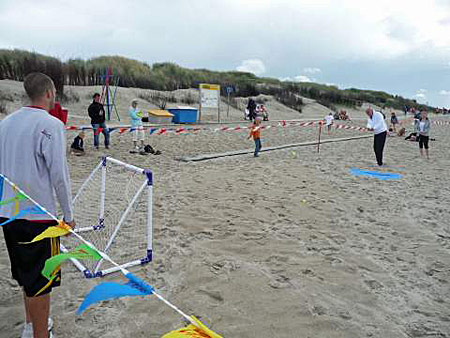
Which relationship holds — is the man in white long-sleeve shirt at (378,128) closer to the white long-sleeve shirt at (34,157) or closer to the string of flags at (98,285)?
Answer: the string of flags at (98,285)

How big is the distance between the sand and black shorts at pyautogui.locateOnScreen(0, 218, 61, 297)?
69 cm

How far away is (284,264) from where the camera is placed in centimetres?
401

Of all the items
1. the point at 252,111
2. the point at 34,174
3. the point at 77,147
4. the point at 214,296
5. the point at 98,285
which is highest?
the point at 252,111

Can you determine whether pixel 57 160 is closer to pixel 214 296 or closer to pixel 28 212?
pixel 28 212

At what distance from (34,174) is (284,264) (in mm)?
2715

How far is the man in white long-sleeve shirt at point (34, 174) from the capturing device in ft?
7.39

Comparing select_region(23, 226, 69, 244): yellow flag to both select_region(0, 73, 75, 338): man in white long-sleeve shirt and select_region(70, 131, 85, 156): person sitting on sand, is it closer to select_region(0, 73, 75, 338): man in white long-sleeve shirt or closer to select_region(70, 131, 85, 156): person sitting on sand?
select_region(0, 73, 75, 338): man in white long-sleeve shirt

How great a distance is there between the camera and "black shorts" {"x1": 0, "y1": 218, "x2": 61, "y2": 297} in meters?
2.31

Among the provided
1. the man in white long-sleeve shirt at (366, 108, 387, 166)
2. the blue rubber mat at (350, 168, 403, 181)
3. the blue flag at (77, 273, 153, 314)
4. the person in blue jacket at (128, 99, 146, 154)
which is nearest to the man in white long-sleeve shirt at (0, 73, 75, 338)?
the blue flag at (77, 273, 153, 314)

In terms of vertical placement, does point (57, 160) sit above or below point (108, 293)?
above

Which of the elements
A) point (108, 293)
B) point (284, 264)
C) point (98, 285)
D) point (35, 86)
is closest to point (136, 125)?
point (284, 264)

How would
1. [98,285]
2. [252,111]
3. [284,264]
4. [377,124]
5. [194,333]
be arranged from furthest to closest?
[252,111]
[377,124]
[284,264]
[98,285]
[194,333]

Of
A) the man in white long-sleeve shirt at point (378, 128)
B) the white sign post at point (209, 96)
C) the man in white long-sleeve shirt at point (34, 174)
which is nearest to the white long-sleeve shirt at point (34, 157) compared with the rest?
the man in white long-sleeve shirt at point (34, 174)

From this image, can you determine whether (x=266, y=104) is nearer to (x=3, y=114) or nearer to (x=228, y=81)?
(x=228, y=81)
